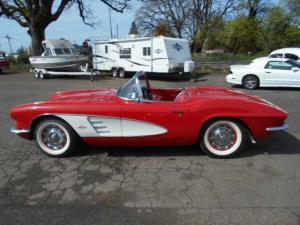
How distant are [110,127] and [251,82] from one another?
1010 cm

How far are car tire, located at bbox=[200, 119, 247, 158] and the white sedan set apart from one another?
30.1 feet

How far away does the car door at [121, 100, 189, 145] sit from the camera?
15.6ft

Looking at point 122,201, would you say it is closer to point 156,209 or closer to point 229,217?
point 156,209

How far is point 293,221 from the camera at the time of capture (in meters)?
3.26

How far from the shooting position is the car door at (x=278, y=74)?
42.8 feet

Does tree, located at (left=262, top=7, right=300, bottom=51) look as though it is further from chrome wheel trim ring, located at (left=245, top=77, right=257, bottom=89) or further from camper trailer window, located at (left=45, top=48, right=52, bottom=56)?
chrome wheel trim ring, located at (left=245, top=77, right=257, bottom=89)

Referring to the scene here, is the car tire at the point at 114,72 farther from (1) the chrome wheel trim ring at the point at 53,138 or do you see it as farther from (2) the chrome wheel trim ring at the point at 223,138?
(2) the chrome wheel trim ring at the point at 223,138

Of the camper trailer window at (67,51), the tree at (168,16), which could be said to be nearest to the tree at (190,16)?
the tree at (168,16)

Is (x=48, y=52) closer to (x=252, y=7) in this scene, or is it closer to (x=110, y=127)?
(x=110, y=127)

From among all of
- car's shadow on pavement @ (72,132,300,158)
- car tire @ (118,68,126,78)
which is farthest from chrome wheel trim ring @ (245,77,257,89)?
car tire @ (118,68,126,78)

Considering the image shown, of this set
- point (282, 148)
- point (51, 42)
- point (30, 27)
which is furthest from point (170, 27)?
point (282, 148)

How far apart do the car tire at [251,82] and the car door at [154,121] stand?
9.65m

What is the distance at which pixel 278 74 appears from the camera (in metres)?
13.2

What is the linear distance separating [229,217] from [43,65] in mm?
19100
